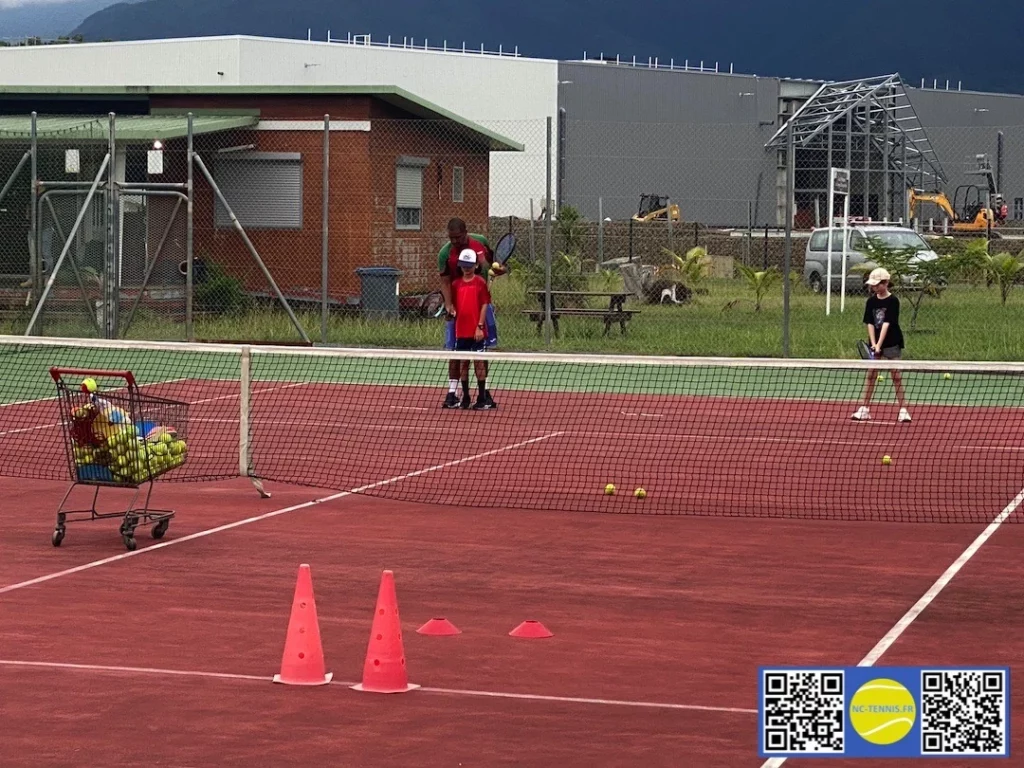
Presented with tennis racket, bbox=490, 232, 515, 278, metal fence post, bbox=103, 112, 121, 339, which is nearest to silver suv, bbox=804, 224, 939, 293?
tennis racket, bbox=490, 232, 515, 278

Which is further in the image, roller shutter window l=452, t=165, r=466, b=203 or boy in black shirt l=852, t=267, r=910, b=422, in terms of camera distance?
roller shutter window l=452, t=165, r=466, b=203

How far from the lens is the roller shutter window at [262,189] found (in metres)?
25.8

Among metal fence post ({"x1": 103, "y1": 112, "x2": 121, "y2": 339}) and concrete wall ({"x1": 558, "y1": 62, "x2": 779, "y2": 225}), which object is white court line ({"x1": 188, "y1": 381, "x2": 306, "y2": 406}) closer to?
metal fence post ({"x1": 103, "y1": 112, "x2": 121, "y2": 339})

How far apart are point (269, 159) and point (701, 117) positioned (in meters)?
31.4

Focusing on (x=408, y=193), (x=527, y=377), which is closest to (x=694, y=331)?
(x=527, y=377)

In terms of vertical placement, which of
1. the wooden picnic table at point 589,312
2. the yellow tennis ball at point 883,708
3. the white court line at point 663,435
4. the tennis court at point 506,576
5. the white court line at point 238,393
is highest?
the wooden picnic table at point 589,312

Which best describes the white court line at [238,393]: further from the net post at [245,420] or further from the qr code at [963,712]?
the qr code at [963,712]

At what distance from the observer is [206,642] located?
788 centimetres

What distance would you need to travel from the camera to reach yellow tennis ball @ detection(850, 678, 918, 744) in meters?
5.08

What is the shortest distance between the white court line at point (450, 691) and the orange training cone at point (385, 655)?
4.6 inches

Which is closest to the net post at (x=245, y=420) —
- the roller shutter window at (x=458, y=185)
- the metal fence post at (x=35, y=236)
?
the metal fence post at (x=35, y=236)

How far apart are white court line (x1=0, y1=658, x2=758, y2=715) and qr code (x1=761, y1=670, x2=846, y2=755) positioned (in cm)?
116

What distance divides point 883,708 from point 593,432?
36.1 feet

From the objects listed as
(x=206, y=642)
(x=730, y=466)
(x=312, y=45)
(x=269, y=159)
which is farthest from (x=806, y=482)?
(x=312, y=45)
